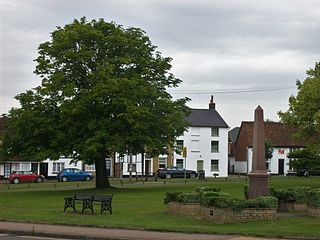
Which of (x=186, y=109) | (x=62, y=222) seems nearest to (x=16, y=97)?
(x=186, y=109)

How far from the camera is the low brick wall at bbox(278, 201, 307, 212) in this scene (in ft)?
80.4

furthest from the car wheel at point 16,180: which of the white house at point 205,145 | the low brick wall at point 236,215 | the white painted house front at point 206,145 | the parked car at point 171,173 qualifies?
the low brick wall at point 236,215

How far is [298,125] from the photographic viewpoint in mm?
47688

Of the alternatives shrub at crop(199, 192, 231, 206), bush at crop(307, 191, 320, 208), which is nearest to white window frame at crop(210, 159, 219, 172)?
bush at crop(307, 191, 320, 208)

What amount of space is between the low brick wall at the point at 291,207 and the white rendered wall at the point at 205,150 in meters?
63.0

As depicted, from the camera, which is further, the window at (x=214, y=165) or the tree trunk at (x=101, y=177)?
the window at (x=214, y=165)

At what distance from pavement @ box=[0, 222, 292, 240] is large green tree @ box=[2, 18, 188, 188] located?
19.7 meters

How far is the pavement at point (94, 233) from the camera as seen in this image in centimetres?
1686

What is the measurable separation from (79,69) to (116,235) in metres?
27.7

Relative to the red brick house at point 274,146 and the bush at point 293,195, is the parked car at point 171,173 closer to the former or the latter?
the red brick house at point 274,146

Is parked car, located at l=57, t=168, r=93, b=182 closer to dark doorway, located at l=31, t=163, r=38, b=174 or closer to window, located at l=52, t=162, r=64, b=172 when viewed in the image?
dark doorway, located at l=31, t=163, r=38, b=174

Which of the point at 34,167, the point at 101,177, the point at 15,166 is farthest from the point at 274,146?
the point at 101,177

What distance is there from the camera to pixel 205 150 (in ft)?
293

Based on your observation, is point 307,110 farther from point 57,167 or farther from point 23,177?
point 57,167
